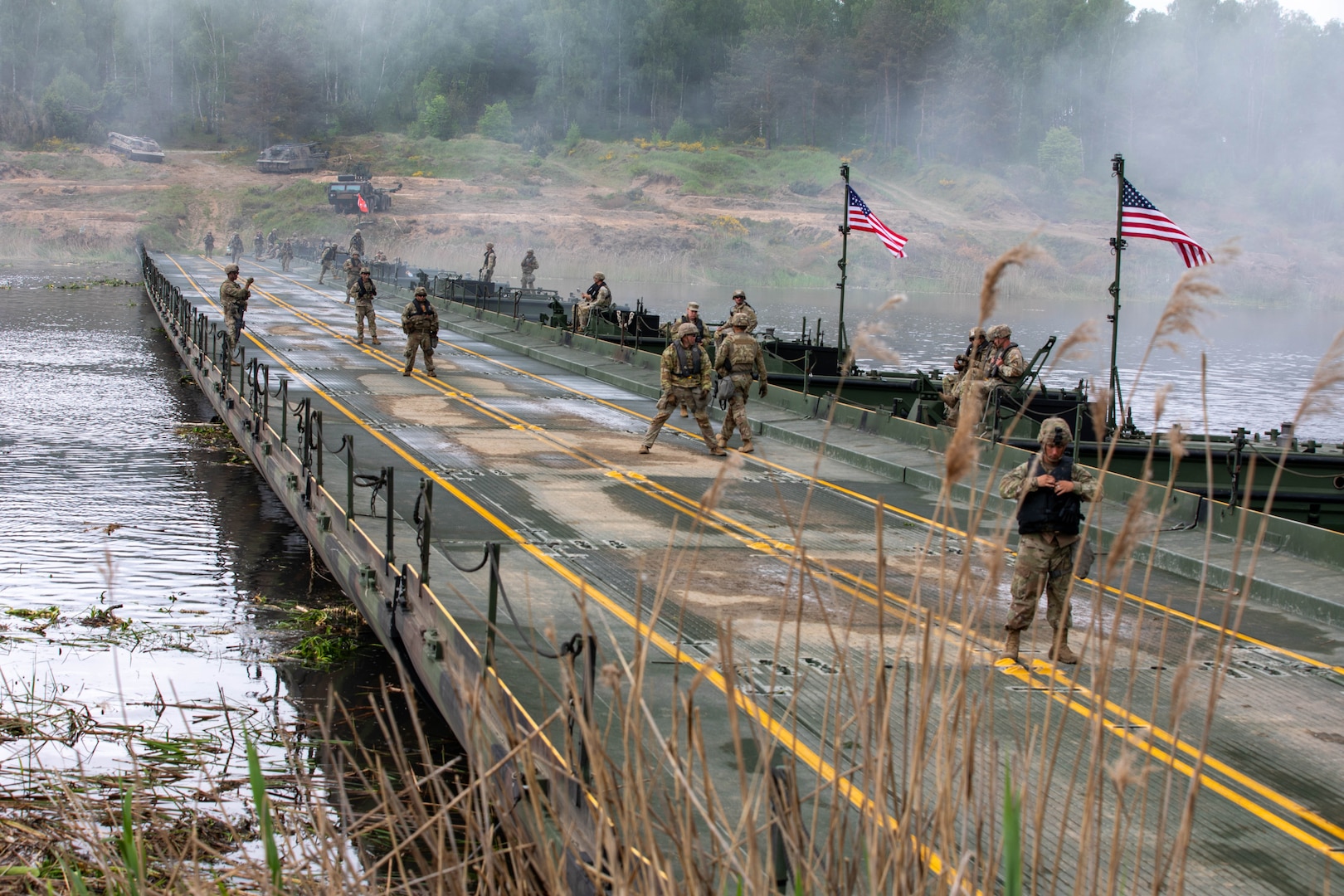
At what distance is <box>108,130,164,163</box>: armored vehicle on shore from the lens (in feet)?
382

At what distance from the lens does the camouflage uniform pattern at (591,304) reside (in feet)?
110

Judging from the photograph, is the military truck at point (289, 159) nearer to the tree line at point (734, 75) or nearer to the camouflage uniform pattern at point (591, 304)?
the tree line at point (734, 75)

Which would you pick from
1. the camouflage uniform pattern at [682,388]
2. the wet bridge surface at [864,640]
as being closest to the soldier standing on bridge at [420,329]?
the wet bridge surface at [864,640]

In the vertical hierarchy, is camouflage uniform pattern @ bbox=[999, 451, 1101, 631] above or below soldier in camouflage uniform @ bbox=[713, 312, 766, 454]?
below

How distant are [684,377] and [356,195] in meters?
78.6

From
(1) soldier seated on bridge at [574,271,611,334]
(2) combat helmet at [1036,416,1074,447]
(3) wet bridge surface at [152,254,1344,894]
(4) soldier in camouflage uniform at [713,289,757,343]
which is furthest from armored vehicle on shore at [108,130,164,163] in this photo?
(2) combat helmet at [1036,416,1074,447]

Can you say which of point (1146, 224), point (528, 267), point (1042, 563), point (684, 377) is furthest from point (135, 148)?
point (1042, 563)

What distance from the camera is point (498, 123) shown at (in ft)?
431

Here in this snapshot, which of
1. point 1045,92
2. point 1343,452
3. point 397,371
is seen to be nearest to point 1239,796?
point 1343,452

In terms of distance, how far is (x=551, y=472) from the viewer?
18.0 meters

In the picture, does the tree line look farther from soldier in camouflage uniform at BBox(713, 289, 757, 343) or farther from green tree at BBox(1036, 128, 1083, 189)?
soldier in camouflage uniform at BBox(713, 289, 757, 343)

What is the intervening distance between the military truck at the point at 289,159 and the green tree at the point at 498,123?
21.3m

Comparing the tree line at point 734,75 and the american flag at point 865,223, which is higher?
the tree line at point 734,75

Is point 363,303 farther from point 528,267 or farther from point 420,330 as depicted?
point 528,267
